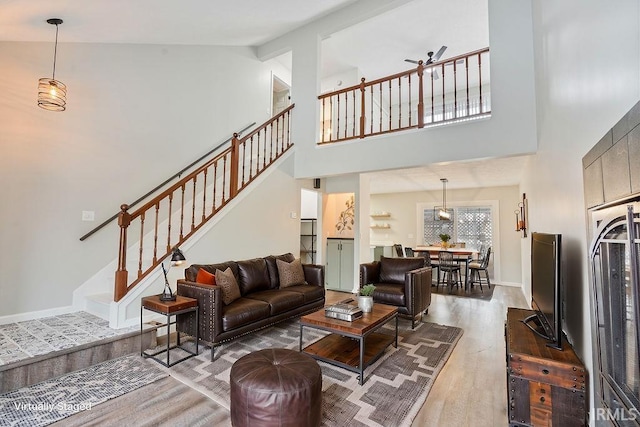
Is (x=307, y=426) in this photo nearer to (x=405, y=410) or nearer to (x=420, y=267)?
(x=405, y=410)

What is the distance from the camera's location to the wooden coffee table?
2713mm

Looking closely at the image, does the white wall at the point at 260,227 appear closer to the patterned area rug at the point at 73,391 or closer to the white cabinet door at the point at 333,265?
the white cabinet door at the point at 333,265

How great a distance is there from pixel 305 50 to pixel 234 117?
2026 millimetres

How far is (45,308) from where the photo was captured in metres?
3.65

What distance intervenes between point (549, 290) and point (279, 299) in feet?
9.07

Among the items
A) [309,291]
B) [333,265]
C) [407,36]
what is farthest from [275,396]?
[407,36]

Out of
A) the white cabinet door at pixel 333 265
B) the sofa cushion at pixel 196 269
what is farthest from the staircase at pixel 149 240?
the white cabinet door at pixel 333 265

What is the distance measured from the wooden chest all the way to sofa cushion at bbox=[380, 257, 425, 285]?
2.80m

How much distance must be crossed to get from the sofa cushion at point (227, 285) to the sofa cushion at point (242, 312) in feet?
0.22

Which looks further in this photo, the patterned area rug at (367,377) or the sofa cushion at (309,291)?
the sofa cushion at (309,291)

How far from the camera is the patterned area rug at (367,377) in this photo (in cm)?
221

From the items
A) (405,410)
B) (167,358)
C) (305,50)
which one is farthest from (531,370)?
(305,50)

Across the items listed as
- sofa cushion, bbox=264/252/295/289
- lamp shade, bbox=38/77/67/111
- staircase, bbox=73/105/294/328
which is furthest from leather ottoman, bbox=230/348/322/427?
lamp shade, bbox=38/77/67/111

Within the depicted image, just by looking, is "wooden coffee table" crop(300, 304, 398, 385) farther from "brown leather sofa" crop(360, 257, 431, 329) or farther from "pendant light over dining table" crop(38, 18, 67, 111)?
"pendant light over dining table" crop(38, 18, 67, 111)
